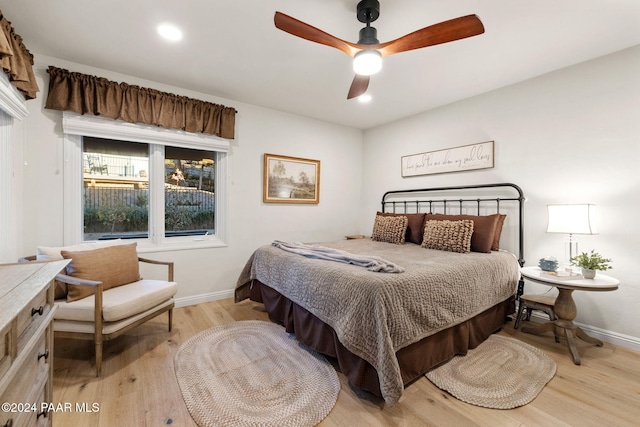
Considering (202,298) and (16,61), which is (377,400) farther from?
(16,61)

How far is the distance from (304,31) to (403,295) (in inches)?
67.4

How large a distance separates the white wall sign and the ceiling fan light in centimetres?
205

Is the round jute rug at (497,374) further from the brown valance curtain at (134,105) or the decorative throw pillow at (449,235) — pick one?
the brown valance curtain at (134,105)

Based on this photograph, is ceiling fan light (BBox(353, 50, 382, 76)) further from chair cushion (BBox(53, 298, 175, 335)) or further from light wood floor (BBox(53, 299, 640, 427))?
chair cushion (BBox(53, 298, 175, 335))

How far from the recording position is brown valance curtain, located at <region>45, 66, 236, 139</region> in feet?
8.20

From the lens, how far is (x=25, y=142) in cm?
243

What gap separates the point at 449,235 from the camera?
2912mm

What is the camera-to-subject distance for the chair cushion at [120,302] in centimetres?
189

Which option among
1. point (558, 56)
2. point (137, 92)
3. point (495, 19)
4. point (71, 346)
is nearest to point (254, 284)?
point (71, 346)

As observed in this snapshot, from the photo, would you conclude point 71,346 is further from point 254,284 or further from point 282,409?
point 282,409

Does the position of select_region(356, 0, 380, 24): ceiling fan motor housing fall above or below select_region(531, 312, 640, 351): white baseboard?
above

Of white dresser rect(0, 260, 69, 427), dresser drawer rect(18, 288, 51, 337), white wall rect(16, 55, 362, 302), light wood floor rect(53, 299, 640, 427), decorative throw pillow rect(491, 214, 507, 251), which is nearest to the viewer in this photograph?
white dresser rect(0, 260, 69, 427)

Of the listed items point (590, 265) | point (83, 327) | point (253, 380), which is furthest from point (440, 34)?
point (83, 327)

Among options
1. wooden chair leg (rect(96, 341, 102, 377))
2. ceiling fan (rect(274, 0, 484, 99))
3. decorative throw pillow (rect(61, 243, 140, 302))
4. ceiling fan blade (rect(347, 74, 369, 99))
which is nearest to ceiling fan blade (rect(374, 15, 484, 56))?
ceiling fan (rect(274, 0, 484, 99))
